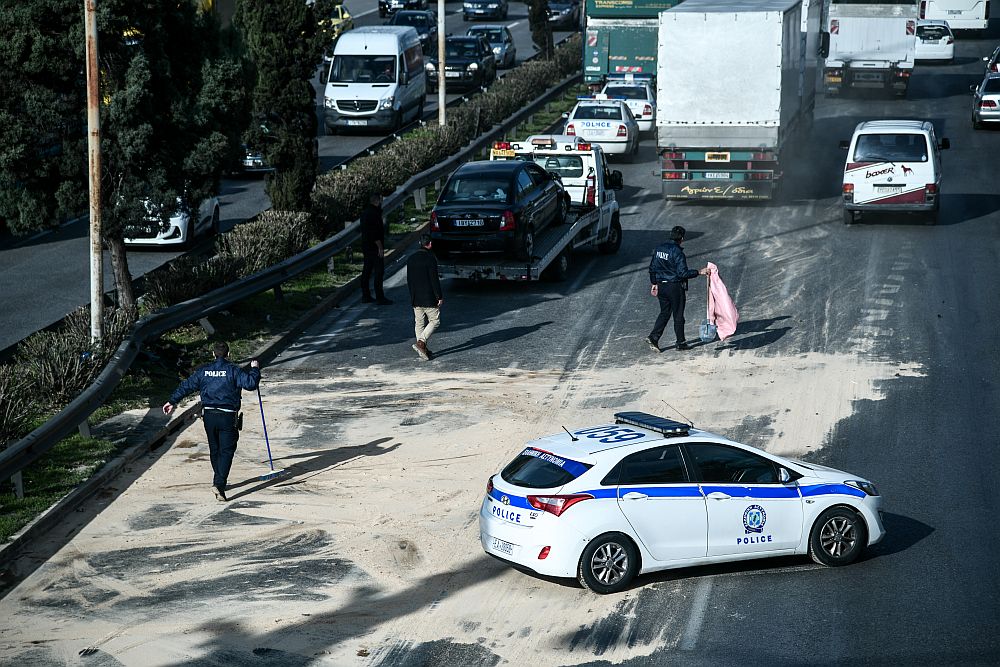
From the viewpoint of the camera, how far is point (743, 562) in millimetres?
11461

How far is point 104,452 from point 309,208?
1055 centimetres

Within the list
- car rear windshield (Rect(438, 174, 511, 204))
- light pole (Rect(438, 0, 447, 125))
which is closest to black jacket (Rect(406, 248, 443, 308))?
car rear windshield (Rect(438, 174, 511, 204))

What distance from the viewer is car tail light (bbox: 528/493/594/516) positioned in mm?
10438

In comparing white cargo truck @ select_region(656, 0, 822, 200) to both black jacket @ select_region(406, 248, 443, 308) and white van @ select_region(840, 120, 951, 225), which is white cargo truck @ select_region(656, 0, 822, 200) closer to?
white van @ select_region(840, 120, 951, 225)

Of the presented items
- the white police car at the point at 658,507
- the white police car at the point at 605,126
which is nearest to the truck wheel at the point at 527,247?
the white police car at the point at 658,507

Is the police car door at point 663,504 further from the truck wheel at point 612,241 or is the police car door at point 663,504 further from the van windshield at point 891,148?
the van windshield at point 891,148

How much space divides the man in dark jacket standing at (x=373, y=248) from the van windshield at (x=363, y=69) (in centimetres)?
1898

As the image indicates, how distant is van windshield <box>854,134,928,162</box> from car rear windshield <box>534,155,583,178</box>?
5754mm

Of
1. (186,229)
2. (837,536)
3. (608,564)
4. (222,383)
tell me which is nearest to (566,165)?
(186,229)

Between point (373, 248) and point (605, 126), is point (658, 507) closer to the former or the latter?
point (373, 248)

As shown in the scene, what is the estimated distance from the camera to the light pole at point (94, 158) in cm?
1485

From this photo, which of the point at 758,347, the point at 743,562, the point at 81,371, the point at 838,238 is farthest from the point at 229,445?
the point at 838,238

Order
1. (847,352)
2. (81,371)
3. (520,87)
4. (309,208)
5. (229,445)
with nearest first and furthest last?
(229,445), (81,371), (847,352), (309,208), (520,87)

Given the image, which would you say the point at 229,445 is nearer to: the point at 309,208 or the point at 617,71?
the point at 309,208
